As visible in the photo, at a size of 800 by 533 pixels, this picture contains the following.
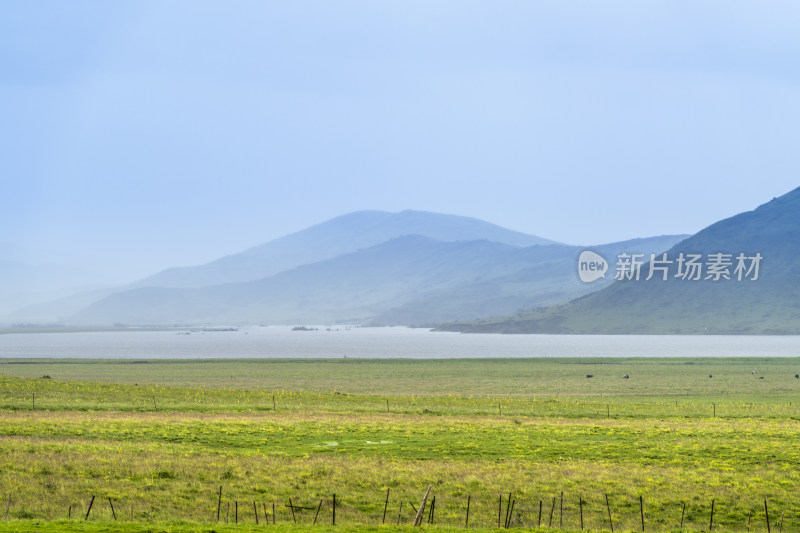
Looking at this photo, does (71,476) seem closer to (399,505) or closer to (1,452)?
(1,452)

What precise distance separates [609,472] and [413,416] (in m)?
24.7

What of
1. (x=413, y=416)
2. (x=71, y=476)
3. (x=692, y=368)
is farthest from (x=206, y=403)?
(x=692, y=368)

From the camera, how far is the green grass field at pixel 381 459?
29.4 meters

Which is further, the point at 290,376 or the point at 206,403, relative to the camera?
the point at 290,376

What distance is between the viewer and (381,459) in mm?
38688

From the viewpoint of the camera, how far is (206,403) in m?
67.3

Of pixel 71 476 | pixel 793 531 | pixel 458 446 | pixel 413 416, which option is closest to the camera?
pixel 793 531

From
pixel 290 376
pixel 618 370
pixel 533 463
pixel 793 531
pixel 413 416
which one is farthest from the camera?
pixel 618 370

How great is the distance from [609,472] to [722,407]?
3810cm

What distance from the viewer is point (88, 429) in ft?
153

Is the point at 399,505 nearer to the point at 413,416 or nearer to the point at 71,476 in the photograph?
the point at 71,476

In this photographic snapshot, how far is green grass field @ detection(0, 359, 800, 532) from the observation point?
29375mm

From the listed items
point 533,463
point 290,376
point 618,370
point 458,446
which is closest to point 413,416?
point 458,446

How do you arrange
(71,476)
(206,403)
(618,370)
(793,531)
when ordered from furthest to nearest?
1. (618,370)
2. (206,403)
3. (71,476)
4. (793,531)
